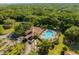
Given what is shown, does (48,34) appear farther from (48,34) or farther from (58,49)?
(58,49)

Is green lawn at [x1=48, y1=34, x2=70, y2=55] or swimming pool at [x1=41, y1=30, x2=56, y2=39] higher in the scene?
swimming pool at [x1=41, y1=30, x2=56, y2=39]

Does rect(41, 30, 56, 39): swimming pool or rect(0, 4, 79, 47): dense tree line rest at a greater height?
rect(0, 4, 79, 47): dense tree line

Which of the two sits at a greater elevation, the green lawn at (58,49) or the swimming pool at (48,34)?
the swimming pool at (48,34)

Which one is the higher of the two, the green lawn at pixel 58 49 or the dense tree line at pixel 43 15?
the dense tree line at pixel 43 15

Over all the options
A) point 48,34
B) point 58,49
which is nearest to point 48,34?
point 48,34

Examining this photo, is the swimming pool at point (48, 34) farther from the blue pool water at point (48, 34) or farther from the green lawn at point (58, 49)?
the green lawn at point (58, 49)

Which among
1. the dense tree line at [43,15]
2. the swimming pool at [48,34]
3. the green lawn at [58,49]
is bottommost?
the green lawn at [58,49]

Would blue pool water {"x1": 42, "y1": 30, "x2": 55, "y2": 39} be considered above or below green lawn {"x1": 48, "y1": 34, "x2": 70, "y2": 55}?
above

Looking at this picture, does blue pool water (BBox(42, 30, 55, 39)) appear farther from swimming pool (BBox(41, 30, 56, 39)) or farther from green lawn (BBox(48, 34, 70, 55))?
green lawn (BBox(48, 34, 70, 55))

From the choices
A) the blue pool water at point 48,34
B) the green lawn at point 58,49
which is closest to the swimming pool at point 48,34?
the blue pool water at point 48,34

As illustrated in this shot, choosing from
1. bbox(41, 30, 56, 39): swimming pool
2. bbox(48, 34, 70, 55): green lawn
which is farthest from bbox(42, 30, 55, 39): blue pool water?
bbox(48, 34, 70, 55): green lawn

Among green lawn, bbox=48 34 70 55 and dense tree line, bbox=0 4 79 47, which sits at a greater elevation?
dense tree line, bbox=0 4 79 47

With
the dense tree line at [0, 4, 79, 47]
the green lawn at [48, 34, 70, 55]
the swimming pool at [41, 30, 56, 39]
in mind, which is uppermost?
the dense tree line at [0, 4, 79, 47]
